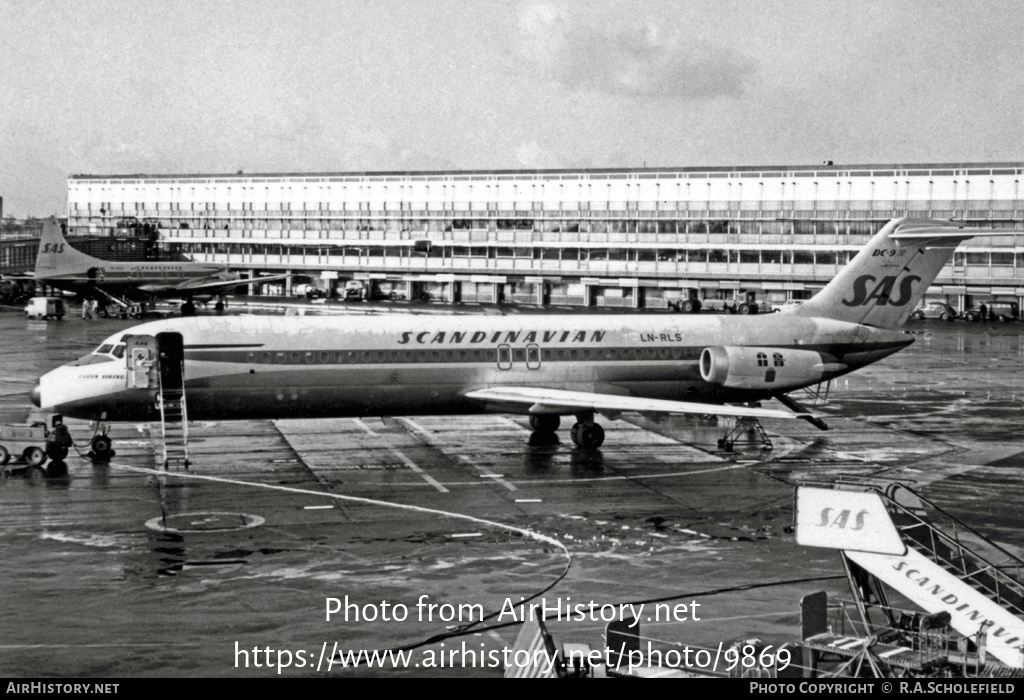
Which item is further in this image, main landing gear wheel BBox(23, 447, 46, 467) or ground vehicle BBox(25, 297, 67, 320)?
ground vehicle BBox(25, 297, 67, 320)

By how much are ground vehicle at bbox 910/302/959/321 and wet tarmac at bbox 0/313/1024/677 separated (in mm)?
68722

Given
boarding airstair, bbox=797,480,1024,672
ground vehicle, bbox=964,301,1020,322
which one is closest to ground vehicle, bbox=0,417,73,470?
boarding airstair, bbox=797,480,1024,672

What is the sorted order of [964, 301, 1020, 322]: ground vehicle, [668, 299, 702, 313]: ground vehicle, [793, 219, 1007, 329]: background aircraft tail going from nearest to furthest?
[793, 219, 1007, 329]: background aircraft tail, [964, 301, 1020, 322]: ground vehicle, [668, 299, 702, 313]: ground vehicle

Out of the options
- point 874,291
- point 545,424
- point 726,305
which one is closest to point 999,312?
point 726,305

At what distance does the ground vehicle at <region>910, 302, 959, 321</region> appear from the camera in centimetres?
11378

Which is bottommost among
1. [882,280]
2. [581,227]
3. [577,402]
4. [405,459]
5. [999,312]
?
[405,459]

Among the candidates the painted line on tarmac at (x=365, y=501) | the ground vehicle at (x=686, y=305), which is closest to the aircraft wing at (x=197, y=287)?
the ground vehicle at (x=686, y=305)

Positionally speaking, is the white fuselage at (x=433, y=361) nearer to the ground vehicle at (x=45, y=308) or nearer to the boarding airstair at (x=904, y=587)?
the boarding airstair at (x=904, y=587)

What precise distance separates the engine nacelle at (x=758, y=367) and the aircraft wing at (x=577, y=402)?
2.45m

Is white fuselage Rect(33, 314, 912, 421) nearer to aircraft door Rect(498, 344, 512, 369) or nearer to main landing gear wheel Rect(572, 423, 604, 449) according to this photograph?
aircraft door Rect(498, 344, 512, 369)

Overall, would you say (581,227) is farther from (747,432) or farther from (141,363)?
(141,363)

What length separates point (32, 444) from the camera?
119ft

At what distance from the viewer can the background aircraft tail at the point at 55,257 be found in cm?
10650

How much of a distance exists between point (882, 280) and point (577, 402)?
1439 centimetres
